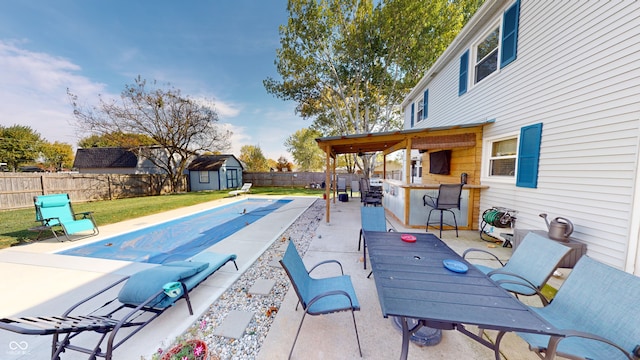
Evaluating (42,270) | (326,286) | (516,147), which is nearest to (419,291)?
(326,286)

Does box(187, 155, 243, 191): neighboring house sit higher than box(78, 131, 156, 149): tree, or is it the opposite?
box(78, 131, 156, 149): tree

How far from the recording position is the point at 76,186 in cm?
1109

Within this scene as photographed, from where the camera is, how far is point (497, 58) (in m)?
4.93

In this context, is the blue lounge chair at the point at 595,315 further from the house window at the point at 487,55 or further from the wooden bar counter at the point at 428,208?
the house window at the point at 487,55

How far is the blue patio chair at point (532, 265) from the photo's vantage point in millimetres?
2055

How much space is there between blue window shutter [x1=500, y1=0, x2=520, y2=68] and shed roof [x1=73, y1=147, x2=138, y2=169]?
944 inches

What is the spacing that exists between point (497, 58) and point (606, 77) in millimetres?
2589

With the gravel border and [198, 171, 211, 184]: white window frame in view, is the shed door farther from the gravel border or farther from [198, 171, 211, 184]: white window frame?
the gravel border

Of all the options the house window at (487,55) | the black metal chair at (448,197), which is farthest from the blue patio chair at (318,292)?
the house window at (487,55)

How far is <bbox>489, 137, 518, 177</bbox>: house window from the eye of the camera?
179 inches

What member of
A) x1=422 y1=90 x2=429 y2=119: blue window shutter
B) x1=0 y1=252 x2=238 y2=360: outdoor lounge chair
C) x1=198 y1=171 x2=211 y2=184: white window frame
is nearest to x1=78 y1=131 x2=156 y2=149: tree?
x1=198 y1=171 x2=211 y2=184: white window frame

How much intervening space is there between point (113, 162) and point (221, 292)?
23.2 meters

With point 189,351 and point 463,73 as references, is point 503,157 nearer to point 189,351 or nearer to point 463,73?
point 463,73

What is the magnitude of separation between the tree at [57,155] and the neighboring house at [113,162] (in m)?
24.5
